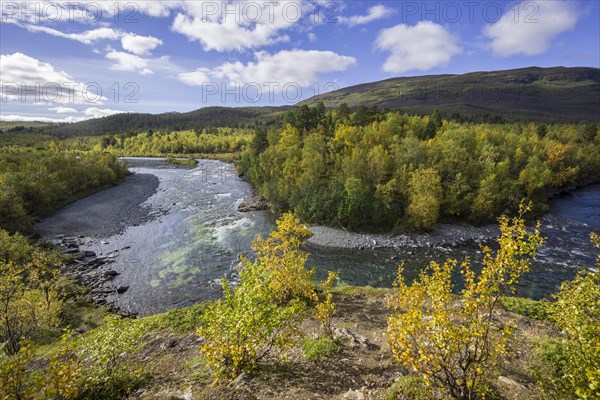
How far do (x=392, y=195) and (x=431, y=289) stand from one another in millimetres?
42676

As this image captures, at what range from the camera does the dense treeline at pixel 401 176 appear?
4809 cm

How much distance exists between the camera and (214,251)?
4053 centimetres

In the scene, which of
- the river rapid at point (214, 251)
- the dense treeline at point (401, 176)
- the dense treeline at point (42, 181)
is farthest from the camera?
the dense treeline at point (42, 181)

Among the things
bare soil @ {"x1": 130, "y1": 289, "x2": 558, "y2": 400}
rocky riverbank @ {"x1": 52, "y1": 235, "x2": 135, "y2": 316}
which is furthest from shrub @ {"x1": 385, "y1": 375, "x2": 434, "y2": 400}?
rocky riverbank @ {"x1": 52, "y1": 235, "x2": 135, "y2": 316}

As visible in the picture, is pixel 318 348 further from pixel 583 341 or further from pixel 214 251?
pixel 214 251

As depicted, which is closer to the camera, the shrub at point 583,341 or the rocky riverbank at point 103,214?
the shrub at point 583,341

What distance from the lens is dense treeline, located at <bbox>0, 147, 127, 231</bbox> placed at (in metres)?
48.7

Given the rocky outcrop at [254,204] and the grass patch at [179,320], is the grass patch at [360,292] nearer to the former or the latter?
the grass patch at [179,320]

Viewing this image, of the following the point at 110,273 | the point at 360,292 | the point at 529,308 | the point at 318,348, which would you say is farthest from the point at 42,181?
the point at 529,308

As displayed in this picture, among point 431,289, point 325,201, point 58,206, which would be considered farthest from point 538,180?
point 58,206

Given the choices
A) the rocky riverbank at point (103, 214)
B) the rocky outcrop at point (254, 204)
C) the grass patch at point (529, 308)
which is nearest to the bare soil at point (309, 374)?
Answer: the grass patch at point (529, 308)

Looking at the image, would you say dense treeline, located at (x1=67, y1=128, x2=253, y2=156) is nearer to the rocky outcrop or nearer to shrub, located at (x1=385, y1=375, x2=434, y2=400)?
the rocky outcrop

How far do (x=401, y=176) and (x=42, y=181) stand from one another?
75.3 meters

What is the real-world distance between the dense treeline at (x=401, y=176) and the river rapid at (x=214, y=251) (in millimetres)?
5759
